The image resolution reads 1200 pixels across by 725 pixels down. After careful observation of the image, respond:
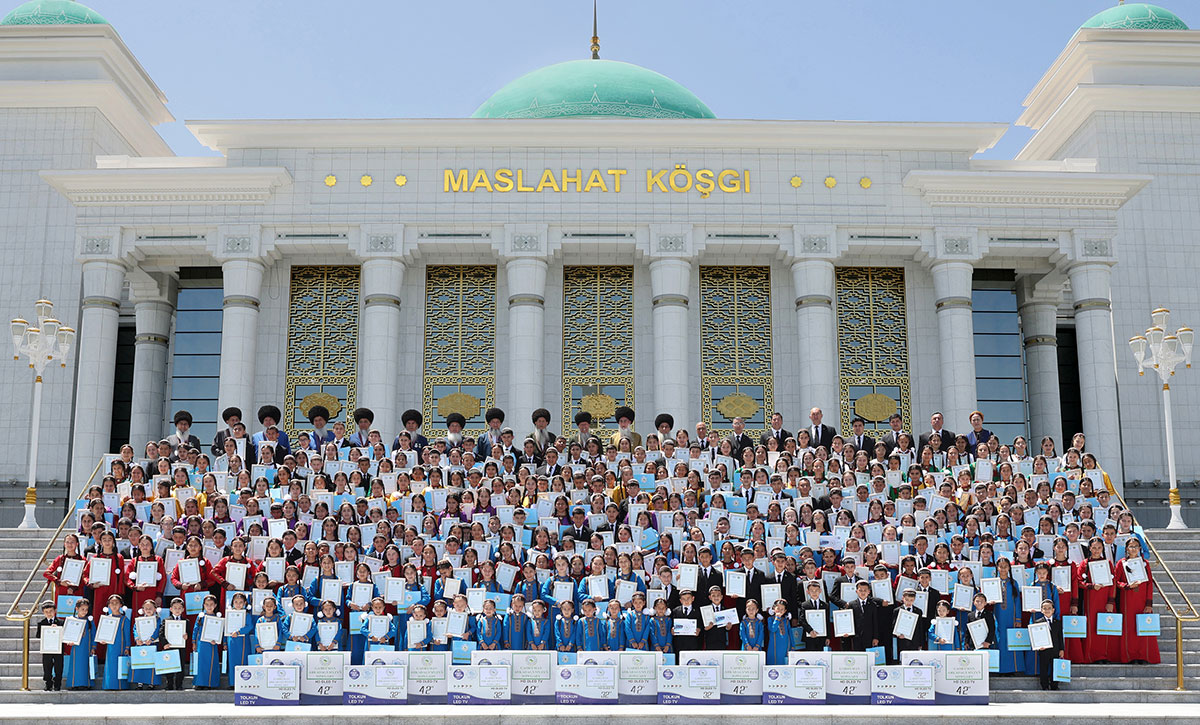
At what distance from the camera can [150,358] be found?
1032 inches

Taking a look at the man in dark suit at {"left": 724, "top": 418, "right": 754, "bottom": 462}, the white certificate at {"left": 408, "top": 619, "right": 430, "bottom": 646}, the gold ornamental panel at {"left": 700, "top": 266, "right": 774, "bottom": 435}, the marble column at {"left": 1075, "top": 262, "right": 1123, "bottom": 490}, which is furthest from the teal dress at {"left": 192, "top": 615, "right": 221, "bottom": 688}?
the marble column at {"left": 1075, "top": 262, "right": 1123, "bottom": 490}

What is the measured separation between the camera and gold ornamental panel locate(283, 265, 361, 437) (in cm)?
2497

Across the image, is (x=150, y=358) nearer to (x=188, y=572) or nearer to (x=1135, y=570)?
(x=188, y=572)

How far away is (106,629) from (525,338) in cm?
1159

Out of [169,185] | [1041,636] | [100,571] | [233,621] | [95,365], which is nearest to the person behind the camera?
[233,621]

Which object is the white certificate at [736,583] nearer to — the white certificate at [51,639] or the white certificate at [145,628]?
the white certificate at [145,628]

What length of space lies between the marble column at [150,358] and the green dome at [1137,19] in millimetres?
22854

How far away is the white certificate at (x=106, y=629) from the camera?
13.9 m

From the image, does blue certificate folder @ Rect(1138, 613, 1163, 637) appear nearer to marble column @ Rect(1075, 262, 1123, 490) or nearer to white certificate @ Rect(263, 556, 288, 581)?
marble column @ Rect(1075, 262, 1123, 490)

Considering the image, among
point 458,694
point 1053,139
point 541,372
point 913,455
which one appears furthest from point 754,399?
point 458,694

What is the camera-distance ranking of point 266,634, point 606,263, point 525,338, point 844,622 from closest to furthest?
point 266,634 → point 844,622 → point 525,338 → point 606,263

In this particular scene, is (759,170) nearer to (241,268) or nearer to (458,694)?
(241,268)

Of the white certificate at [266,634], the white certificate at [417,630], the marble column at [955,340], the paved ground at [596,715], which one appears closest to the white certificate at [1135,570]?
the paved ground at [596,715]

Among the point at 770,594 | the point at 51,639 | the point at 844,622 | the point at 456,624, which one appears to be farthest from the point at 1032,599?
the point at 51,639
